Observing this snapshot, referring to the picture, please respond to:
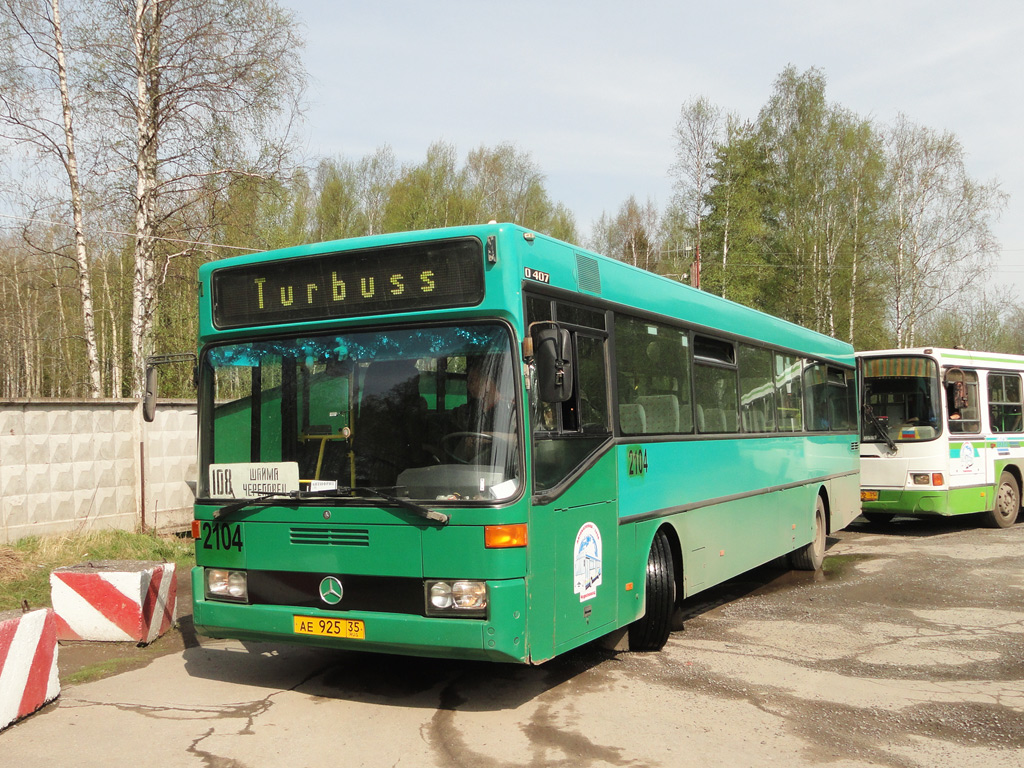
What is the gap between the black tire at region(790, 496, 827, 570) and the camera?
11.5m

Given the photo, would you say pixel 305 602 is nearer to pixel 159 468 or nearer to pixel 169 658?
pixel 169 658

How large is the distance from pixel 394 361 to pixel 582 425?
1.36 metres

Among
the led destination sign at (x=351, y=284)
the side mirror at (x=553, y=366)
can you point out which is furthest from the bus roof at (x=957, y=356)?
the led destination sign at (x=351, y=284)

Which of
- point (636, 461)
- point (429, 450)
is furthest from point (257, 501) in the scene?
point (636, 461)

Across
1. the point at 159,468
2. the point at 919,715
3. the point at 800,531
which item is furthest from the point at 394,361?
the point at 159,468

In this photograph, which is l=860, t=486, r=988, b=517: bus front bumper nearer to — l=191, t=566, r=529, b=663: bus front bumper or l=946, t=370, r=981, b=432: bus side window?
l=946, t=370, r=981, b=432: bus side window

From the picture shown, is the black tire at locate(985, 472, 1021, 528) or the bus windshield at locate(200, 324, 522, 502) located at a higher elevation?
the bus windshield at locate(200, 324, 522, 502)

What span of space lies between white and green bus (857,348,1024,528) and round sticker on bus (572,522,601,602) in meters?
10.0

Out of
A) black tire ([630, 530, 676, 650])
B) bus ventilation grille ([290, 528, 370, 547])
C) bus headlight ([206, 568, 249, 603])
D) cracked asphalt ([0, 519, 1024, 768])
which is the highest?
bus ventilation grille ([290, 528, 370, 547])

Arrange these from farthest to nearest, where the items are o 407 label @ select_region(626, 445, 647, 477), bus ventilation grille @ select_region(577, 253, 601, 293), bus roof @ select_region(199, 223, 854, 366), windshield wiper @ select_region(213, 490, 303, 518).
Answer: o 407 label @ select_region(626, 445, 647, 477)
bus ventilation grille @ select_region(577, 253, 601, 293)
windshield wiper @ select_region(213, 490, 303, 518)
bus roof @ select_region(199, 223, 854, 366)

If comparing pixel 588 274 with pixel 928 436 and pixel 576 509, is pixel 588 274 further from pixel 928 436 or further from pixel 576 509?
pixel 928 436

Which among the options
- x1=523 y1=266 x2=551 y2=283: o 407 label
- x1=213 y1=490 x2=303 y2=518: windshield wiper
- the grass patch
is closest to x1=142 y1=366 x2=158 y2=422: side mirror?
x1=213 y1=490 x2=303 y2=518: windshield wiper

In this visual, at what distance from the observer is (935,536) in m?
14.9

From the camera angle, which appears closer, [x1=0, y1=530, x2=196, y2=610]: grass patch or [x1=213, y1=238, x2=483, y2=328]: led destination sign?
[x1=213, y1=238, x2=483, y2=328]: led destination sign
